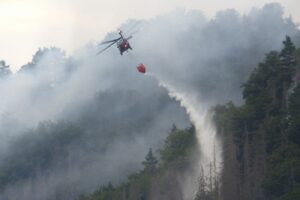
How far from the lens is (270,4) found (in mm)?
191250

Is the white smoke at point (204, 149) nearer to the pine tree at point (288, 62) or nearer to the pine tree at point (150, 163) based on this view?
the pine tree at point (150, 163)

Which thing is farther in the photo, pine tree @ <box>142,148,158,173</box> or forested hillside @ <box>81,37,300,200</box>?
pine tree @ <box>142,148,158,173</box>

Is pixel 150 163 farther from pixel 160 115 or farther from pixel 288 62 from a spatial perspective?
pixel 160 115

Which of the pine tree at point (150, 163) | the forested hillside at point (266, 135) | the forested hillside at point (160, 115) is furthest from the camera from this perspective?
the pine tree at point (150, 163)

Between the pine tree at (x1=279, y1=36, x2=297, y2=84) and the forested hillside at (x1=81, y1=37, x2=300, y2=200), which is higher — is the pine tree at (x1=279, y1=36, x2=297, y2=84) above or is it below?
above

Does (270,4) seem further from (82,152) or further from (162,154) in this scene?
(162,154)

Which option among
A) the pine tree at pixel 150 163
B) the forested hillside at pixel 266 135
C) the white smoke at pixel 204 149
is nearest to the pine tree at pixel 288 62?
the forested hillside at pixel 266 135

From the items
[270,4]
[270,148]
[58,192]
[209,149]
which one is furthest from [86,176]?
[270,4]

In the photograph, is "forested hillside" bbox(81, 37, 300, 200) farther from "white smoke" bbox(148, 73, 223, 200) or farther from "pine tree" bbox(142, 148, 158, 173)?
"white smoke" bbox(148, 73, 223, 200)

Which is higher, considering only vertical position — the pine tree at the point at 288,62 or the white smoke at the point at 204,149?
the pine tree at the point at 288,62

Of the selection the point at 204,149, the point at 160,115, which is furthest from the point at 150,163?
the point at 160,115

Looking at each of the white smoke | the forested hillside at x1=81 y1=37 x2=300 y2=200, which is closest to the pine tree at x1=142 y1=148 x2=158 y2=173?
the forested hillside at x1=81 y1=37 x2=300 y2=200

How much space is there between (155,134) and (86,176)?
11.5 meters

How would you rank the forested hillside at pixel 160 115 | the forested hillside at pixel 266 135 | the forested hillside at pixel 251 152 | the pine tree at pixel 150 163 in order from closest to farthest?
the forested hillside at pixel 266 135 → the forested hillside at pixel 251 152 → the forested hillside at pixel 160 115 → the pine tree at pixel 150 163
